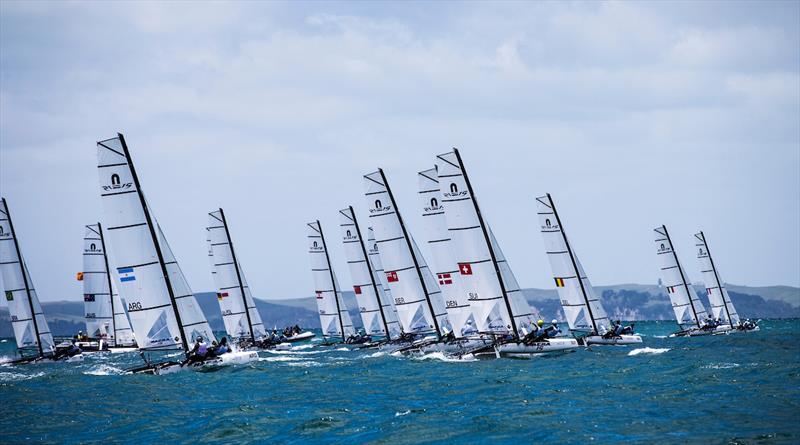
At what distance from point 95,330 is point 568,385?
4732 cm

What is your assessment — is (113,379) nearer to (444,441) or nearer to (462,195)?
(462,195)

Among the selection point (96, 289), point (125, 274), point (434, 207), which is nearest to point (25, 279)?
point (96, 289)

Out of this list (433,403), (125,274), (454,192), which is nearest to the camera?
(433,403)

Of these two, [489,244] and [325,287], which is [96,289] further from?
[489,244]

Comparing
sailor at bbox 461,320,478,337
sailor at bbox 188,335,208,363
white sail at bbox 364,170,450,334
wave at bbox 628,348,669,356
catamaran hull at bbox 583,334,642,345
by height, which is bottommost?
wave at bbox 628,348,669,356

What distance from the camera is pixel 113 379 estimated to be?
3522cm

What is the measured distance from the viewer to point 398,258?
4822cm

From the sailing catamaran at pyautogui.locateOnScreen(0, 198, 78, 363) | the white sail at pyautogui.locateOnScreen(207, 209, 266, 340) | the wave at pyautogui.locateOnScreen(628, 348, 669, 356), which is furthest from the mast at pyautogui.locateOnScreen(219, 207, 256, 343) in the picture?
the wave at pyautogui.locateOnScreen(628, 348, 669, 356)

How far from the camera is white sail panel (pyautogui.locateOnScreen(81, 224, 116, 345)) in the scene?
62812 millimetres

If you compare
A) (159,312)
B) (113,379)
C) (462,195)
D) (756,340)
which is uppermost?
(462,195)

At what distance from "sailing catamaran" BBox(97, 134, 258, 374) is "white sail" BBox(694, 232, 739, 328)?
48712 mm

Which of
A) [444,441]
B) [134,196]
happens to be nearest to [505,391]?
[444,441]

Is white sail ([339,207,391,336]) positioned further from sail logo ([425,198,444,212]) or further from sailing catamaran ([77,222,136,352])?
sailing catamaran ([77,222,136,352])

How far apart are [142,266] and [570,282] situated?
2561 cm
